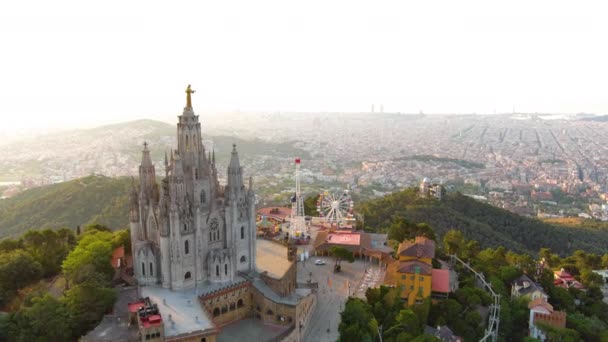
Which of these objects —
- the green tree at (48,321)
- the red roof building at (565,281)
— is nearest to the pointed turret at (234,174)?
the green tree at (48,321)

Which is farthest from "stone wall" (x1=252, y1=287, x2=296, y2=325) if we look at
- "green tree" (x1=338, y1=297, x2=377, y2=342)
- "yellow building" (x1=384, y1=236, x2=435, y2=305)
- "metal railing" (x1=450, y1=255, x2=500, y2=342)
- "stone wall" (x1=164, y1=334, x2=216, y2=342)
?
"metal railing" (x1=450, y1=255, x2=500, y2=342)

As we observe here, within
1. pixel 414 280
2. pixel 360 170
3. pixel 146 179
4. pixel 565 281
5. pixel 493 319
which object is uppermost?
pixel 146 179

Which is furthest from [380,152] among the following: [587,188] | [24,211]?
[24,211]

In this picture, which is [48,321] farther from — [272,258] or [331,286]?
[331,286]

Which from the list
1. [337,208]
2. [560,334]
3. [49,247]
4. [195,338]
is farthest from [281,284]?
[337,208]

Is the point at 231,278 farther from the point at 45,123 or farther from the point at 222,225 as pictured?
the point at 45,123

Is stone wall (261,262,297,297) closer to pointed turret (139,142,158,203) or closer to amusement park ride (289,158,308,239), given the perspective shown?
pointed turret (139,142,158,203)
